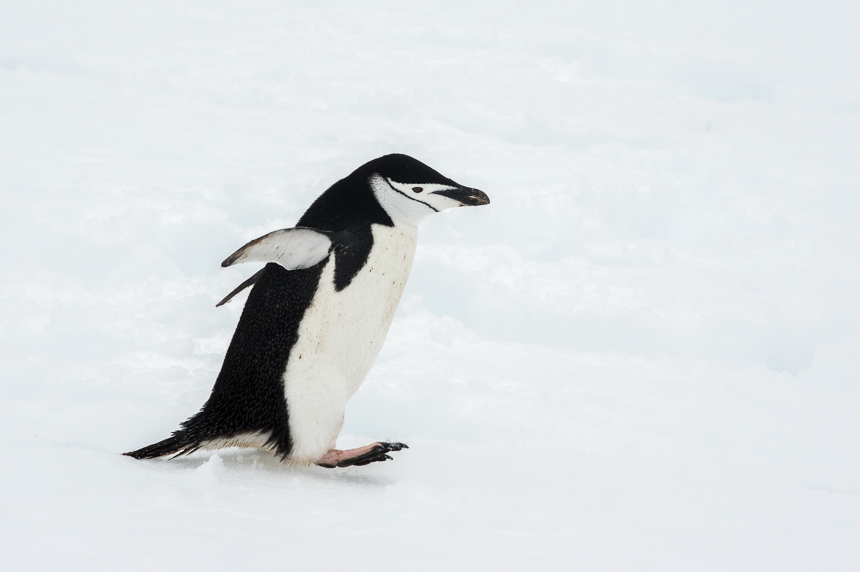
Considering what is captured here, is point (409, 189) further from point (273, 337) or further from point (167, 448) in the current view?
point (167, 448)

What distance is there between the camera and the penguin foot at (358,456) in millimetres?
1485

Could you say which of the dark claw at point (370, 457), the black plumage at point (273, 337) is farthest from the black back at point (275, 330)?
the dark claw at point (370, 457)

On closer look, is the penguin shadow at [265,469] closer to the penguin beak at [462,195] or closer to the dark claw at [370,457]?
the dark claw at [370,457]

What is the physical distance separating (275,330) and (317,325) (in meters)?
0.08

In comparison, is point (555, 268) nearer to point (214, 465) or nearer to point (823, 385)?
point (823, 385)

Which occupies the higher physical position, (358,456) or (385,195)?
(385,195)

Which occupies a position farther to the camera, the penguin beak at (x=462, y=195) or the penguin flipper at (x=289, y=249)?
the penguin beak at (x=462, y=195)

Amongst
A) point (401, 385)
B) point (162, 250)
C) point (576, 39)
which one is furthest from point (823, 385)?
point (576, 39)

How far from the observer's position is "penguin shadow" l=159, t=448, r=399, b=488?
1423 mm

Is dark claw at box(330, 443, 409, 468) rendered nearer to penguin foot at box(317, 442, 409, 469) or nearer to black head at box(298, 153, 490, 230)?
penguin foot at box(317, 442, 409, 469)

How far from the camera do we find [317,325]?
1463 millimetres

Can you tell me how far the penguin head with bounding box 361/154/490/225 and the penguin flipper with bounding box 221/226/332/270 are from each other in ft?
0.55

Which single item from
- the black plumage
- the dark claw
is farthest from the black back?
the dark claw

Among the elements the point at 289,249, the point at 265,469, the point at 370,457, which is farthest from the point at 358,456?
the point at 289,249
